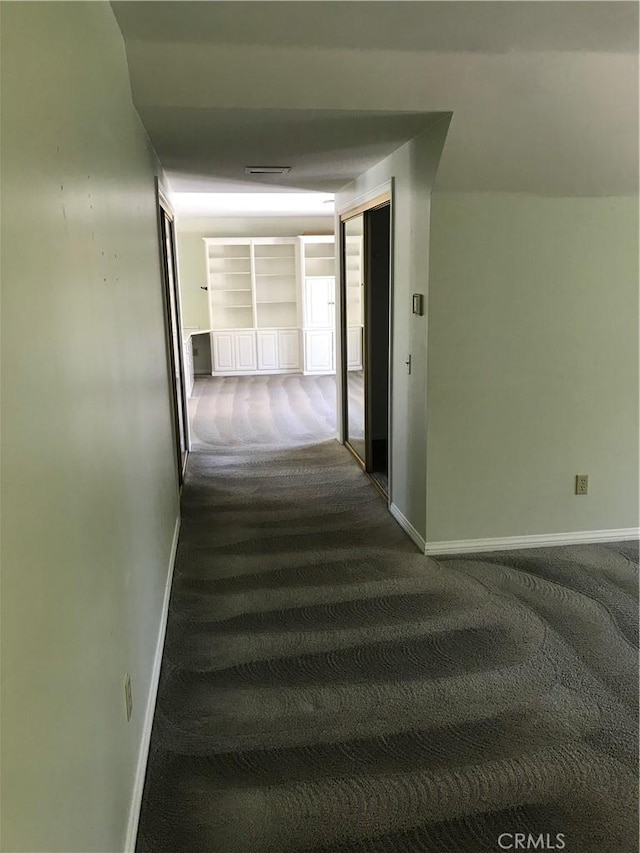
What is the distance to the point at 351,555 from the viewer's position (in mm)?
3691

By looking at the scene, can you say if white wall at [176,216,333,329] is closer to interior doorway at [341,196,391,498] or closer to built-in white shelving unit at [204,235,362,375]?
built-in white shelving unit at [204,235,362,375]

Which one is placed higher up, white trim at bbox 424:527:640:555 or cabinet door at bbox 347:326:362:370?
cabinet door at bbox 347:326:362:370

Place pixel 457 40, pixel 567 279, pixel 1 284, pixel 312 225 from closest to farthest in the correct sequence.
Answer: pixel 1 284 → pixel 457 40 → pixel 567 279 → pixel 312 225

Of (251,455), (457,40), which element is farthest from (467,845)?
(251,455)

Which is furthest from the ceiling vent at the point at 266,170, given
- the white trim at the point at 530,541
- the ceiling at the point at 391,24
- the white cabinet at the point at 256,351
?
the white cabinet at the point at 256,351

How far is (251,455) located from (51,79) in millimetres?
4534

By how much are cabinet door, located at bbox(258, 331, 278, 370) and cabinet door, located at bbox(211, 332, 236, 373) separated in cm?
43

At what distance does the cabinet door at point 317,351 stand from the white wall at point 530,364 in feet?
22.4

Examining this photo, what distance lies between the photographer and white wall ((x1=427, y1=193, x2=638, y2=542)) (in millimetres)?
3438

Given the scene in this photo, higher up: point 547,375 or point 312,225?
point 312,225

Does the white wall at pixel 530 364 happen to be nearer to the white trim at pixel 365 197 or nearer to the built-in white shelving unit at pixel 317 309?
the white trim at pixel 365 197

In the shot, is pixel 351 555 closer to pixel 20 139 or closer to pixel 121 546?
pixel 121 546

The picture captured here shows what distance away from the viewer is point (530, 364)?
142 inches

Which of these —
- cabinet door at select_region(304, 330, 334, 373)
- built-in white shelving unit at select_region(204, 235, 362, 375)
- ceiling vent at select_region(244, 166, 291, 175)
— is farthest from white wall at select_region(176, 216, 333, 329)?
ceiling vent at select_region(244, 166, 291, 175)
